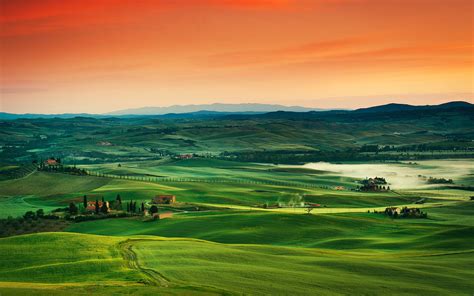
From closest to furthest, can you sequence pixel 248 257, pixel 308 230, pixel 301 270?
1. pixel 301 270
2. pixel 248 257
3. pixel 308 230

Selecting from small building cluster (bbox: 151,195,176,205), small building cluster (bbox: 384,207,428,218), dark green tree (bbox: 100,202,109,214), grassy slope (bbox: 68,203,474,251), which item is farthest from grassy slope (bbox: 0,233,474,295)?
small building cluster (bbox: 151,195,176,205)

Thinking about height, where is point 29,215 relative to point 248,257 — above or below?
below

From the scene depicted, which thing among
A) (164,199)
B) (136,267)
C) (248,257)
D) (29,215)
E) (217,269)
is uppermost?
(217,269)

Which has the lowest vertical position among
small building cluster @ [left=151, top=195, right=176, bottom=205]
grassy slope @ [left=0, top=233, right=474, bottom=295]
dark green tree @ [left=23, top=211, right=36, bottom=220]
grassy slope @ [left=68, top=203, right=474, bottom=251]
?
dark green tree @ [left=23, top=211, right=36, bottom=220]

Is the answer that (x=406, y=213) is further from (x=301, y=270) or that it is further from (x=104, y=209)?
(x=301, y=270)

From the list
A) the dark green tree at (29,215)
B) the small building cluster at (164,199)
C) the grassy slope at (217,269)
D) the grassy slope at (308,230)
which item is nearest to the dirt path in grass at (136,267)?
the grassy slope at (217,269)

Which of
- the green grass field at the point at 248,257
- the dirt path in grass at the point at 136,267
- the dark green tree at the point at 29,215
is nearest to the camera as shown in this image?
the dirt path in grass at the point at 136,267

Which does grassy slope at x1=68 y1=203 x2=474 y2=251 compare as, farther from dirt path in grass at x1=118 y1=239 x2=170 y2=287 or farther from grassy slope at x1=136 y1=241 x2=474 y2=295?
dirt path in grass at x1=118 y1=239 x2=170 y2=287

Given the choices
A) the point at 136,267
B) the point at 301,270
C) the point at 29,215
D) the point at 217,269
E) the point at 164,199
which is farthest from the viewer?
the point at 164,199

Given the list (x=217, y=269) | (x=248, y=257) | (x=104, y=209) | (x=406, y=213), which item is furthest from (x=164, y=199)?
(x=217, y=269)

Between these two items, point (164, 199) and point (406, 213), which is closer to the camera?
point (406, 213)

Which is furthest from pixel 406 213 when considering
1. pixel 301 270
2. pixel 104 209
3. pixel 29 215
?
pixel 29 215

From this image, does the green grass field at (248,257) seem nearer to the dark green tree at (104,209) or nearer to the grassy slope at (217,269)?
the grassy slope at (217,269)
